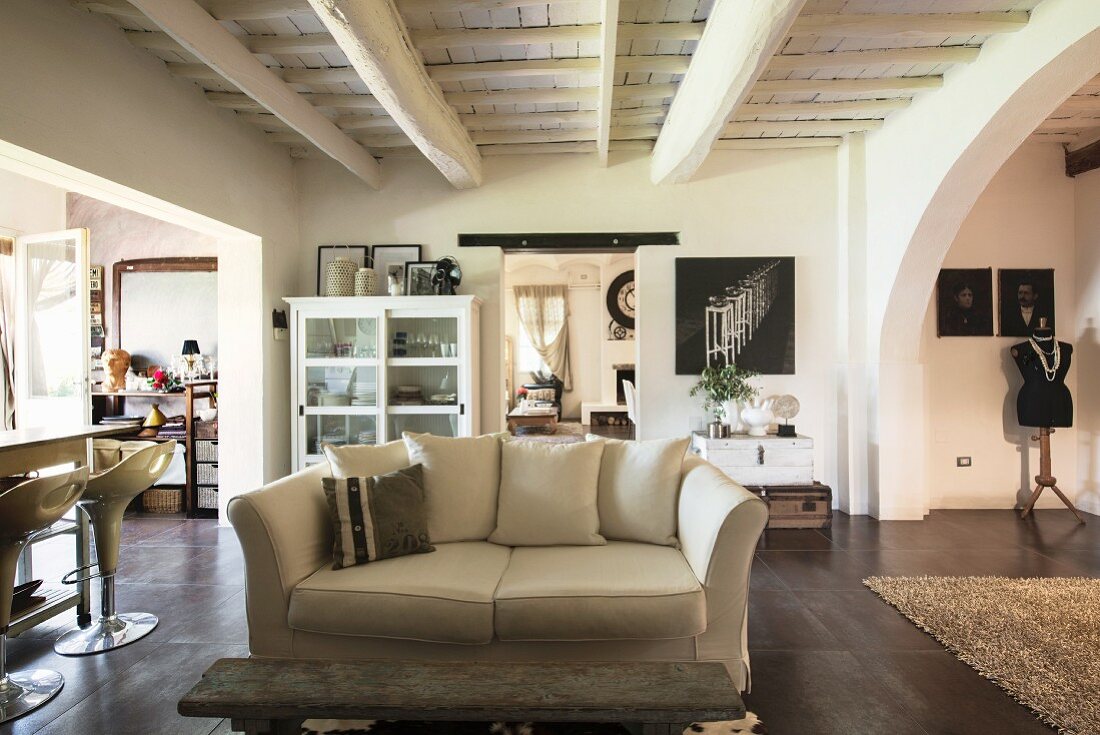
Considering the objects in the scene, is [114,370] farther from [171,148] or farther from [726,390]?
[726,390]

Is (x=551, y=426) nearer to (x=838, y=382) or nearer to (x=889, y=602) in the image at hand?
(x=838, y=382)

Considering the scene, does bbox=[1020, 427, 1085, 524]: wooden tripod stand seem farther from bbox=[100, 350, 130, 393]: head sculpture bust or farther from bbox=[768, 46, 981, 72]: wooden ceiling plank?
bbox=[100, 350, 130, 393]: head sculpture bust

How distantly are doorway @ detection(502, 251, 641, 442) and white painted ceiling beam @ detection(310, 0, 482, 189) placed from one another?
6.14 metres

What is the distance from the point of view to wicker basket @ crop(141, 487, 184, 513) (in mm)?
4922

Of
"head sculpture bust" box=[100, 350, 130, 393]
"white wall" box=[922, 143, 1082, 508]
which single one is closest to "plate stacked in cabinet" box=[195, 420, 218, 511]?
"head sculpture bust" box=[100, 350, 130, 393]

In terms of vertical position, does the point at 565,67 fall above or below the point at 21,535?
above

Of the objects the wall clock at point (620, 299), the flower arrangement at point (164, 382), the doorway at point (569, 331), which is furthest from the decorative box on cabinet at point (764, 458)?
the wall clock at point (620, 299)

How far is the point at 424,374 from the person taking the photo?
184 inches

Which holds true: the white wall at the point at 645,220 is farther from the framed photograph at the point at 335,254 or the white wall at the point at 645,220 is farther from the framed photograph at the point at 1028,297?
the framed photograph at the point at 1028,297

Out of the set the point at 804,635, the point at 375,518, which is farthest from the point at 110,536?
the point at 804,635

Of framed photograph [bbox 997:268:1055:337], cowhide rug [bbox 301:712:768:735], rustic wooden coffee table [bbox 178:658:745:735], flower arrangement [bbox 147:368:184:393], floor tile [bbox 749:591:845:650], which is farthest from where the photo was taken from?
flower arrangement [bbox 147:368:184:393]

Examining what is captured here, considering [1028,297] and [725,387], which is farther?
[1028,297]

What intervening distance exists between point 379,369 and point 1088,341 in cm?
569

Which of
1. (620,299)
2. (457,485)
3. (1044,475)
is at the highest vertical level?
(620,299)
